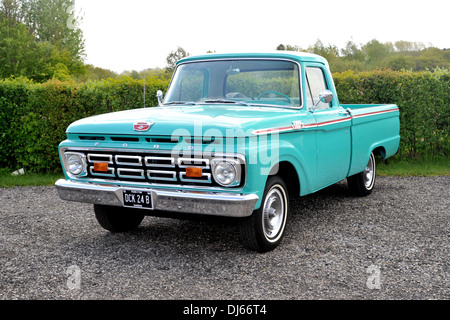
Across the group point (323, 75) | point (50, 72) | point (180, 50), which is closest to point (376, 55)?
point (180, 50)

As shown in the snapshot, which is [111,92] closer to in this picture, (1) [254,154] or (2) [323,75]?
(2) [323,75]

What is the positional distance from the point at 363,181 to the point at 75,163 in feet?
14.5

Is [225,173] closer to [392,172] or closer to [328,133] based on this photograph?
[328,133]

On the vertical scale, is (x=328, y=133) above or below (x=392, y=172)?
above

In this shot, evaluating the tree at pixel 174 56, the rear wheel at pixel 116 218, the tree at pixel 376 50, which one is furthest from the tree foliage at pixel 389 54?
the rear wheel at pixel 116 218

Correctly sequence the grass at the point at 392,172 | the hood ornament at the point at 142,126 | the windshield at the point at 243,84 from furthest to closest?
1. the grass at the point at 392,172
2. the windshield at the point at 243,84
3. the hood ornament at the point at 142,126

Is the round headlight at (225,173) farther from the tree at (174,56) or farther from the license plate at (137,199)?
the tree at (174,56)

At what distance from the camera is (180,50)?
46812mm

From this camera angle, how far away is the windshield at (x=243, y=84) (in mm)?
5172

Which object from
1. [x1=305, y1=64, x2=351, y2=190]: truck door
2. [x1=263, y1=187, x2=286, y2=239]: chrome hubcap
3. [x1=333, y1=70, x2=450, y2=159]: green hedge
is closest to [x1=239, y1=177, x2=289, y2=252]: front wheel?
[x1=263, y1=187, x2=286, y2=239]: chrome hubcap

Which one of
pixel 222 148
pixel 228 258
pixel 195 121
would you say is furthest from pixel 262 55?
pixel 228 258

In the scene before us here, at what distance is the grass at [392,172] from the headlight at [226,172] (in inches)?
229

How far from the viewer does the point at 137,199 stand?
14.2ft
